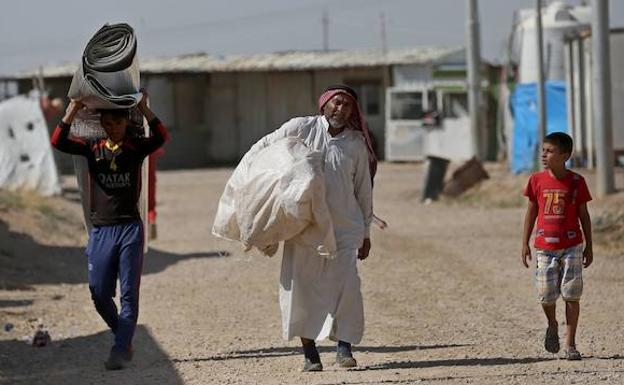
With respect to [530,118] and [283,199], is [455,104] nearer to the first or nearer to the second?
[530,118]

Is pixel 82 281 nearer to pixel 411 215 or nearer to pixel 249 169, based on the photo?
pixel 249 169

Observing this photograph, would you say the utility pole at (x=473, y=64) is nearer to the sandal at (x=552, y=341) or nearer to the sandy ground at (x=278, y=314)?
the sandy ground at (x=278, y=314)

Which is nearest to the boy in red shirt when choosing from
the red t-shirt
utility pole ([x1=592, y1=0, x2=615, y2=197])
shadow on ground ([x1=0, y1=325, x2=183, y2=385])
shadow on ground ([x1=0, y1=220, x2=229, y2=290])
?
the red t-shirt

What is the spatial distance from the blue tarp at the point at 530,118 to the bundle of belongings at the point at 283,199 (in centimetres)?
1880

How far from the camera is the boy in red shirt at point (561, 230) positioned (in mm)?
7887

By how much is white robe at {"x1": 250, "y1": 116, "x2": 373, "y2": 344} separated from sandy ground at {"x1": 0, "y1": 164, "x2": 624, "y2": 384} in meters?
0.28

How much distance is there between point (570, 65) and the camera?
82.1 ft

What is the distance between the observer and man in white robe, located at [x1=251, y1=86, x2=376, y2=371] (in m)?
7.86

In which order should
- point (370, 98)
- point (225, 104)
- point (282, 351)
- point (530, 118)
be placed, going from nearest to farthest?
point (282, 351) < point (530, 118) < point (370, 98) < point (225, 104)

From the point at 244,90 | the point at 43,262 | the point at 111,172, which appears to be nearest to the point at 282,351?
the point at 111,172

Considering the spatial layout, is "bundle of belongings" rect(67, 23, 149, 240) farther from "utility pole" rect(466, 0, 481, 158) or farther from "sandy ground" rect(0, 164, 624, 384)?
"utility pole" rect(466, 0, 481, 158)

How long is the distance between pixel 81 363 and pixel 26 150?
57.8 feet

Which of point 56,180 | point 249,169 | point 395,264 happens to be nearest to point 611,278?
point 395,264

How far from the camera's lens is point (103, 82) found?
26.6ft
